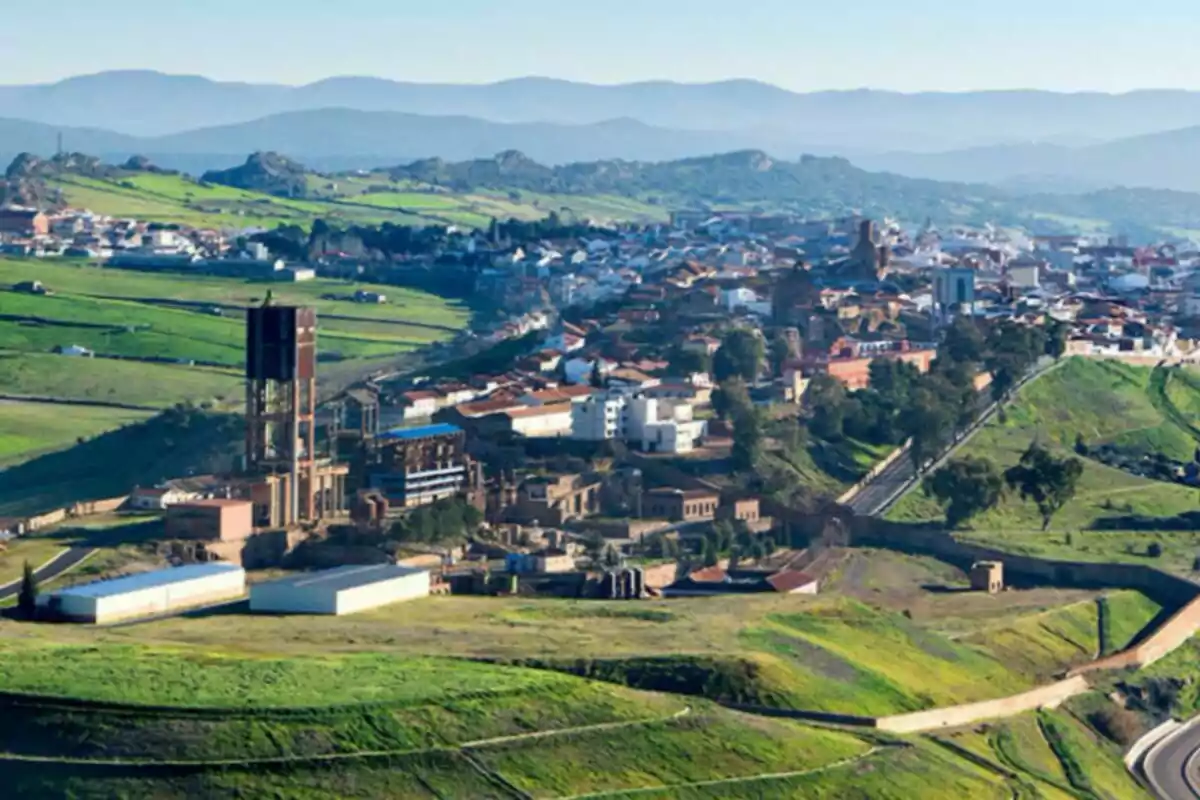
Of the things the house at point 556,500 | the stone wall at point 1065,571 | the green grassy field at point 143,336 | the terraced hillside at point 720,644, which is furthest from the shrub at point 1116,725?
the green grassy field at point 143,336

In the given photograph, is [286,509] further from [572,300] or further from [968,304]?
[572,300]

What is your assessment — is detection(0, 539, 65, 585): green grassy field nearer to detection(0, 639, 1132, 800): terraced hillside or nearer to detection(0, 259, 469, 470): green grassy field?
detection(0, 639, 1132, 800): terraced hillside

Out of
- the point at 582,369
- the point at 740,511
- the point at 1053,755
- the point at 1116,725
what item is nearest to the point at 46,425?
the point at 582,369

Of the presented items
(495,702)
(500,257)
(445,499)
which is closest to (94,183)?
(500,257)

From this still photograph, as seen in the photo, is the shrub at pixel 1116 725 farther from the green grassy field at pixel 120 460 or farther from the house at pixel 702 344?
the house at pixel 702 344

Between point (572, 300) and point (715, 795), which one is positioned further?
point (572, 300)
